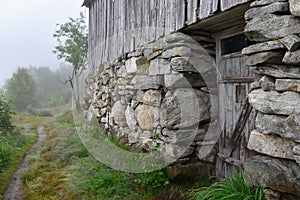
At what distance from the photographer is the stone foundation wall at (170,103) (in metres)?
3.70

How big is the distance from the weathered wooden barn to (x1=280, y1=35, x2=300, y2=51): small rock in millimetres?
14

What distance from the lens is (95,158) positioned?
5266 mm

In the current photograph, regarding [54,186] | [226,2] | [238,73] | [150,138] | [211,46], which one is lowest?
[54,186]

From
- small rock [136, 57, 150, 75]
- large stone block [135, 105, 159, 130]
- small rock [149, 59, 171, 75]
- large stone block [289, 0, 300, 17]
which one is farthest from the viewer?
small rock [136, 57, 150, 75]

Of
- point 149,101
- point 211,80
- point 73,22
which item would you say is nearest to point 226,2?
point 211,80

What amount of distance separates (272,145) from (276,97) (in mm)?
439

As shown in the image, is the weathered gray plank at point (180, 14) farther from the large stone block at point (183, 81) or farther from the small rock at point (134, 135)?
the small rock at point (134, 135)

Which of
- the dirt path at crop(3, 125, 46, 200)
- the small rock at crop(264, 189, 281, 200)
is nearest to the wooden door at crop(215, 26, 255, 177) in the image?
the small rock at crop(264, 189, 281, 200)

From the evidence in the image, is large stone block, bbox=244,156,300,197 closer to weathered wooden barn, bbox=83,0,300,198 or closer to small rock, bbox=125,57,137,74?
weathered wooden barn, bbox=83,0,300,198

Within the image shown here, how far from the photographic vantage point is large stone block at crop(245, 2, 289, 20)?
219 cm

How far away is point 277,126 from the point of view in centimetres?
221

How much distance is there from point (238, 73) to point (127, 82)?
2542mm

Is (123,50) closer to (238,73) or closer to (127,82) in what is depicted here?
(127,82)

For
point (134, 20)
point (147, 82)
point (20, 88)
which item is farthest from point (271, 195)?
point (20, 88)
